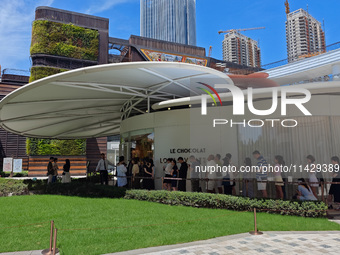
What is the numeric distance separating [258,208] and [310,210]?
1520 mm

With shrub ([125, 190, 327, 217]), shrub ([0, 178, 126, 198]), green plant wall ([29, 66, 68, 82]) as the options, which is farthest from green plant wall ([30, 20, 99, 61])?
shrub ([125, 190, 327, 217])

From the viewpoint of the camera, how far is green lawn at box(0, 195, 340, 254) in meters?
5.95

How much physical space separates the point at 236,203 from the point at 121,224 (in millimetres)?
3957

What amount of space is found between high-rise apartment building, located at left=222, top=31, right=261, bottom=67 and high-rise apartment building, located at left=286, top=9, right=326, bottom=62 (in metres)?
17.2

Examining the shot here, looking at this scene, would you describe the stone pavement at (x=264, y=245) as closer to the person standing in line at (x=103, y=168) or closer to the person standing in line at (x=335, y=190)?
the person standing in line at (x=335, y=190)

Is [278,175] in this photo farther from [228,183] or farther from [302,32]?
[302,32]

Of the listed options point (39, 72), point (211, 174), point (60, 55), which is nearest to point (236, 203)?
point (211, 174)

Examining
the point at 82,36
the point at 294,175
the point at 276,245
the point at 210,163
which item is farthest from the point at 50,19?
the point at 276,245

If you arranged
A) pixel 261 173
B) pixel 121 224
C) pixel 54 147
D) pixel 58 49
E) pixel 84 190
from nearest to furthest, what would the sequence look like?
pixel 121 224, pixel 261 173, pixel 84 190, pixel 54 147, pixel 58 49

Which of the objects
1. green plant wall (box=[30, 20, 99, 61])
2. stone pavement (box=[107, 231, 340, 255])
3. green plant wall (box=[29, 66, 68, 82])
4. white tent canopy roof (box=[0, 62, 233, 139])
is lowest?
stone pavement (box=[107, 231, 340, 255])

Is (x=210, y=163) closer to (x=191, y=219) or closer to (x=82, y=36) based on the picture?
(x=191, y=219)

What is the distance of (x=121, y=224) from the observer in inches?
295

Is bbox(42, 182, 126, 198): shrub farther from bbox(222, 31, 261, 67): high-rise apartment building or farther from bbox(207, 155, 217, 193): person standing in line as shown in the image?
bbox(222, 31, 261, 67): high-rise apartment building

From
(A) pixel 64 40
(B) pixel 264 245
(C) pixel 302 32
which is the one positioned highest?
(C) pixel 302 32
